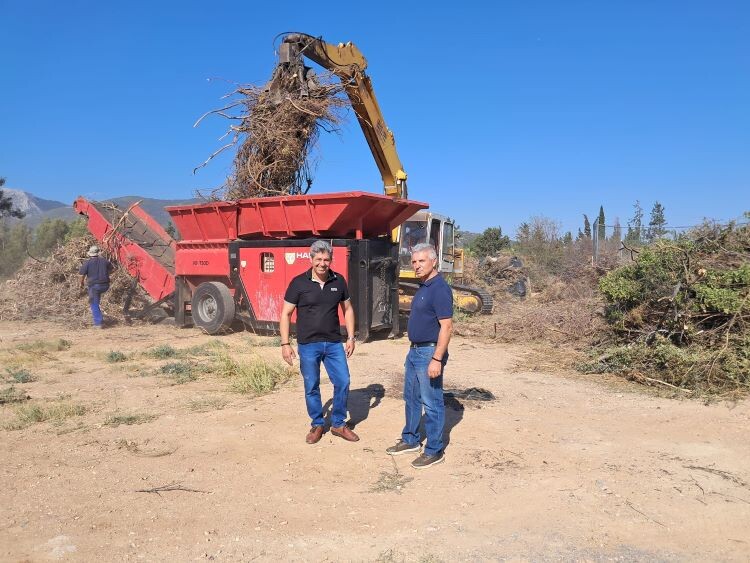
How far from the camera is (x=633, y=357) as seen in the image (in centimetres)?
738

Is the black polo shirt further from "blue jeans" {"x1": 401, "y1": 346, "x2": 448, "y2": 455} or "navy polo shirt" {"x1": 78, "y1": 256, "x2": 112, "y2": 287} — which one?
"navy polo shirt" {"x1": 78, "y1": 256, "x2": 112, "y2": 287}

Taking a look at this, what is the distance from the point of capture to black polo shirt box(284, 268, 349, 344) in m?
4.91

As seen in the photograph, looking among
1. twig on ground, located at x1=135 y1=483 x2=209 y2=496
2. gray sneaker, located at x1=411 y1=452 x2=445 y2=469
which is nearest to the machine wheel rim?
twig on ground, located at x1=135 y1=483 x2=209 y2=496

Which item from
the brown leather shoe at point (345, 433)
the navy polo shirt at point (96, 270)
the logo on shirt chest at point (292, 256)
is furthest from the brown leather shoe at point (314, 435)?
the navy polo shirt at point (96, 270)

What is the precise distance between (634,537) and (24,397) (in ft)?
19.8

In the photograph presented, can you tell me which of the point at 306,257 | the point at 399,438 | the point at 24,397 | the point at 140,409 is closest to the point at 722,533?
the point at 399,438

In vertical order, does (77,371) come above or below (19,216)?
below

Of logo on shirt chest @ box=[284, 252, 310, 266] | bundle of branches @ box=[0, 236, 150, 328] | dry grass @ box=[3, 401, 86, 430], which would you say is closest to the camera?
dry grass @ box=[3, 401, 86, 430]

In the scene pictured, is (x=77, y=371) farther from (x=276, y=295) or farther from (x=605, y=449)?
(x=605, y=449)

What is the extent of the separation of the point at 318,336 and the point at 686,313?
5001 millimetres

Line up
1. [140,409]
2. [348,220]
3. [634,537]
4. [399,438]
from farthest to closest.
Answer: [348,220], [140,409], [399,438], [634,537]

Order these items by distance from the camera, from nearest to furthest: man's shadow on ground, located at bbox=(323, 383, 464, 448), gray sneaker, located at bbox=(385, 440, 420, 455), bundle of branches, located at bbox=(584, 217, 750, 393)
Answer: gray sneaker, located at bbox=(385, 440, 420, 455)
man's shadow on ground, located at bbox=(323, 383, 464, 448)
bundle of branches, located at bbox=(584, 217, 750, 393)

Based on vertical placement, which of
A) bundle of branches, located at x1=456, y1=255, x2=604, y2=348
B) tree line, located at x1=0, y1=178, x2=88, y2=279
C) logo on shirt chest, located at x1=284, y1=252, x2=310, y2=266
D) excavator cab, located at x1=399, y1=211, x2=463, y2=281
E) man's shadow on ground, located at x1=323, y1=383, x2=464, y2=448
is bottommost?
man's shadow on ground, located at x1=323, y1=383, x2=464, y2=448

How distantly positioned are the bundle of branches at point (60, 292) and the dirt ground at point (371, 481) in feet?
19.7
